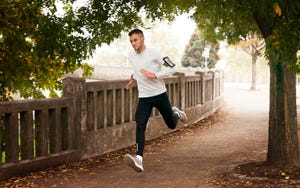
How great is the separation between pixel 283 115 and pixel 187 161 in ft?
6.94

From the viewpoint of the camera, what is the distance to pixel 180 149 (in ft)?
33.3

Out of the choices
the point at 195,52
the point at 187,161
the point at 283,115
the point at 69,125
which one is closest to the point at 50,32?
the point at 69,125

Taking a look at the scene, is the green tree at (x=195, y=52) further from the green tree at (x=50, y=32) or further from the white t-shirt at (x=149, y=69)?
the white t-shirt at (x=149, y=69)

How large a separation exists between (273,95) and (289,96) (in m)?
0.23

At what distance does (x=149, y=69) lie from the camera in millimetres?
6832

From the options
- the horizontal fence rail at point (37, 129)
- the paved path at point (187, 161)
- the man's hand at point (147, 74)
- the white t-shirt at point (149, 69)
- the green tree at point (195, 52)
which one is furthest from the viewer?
the green tree at point (195, 52)

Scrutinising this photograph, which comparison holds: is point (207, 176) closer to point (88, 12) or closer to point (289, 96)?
point (289, 96)

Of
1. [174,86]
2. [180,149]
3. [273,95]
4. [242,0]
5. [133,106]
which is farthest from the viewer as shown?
[174,86]

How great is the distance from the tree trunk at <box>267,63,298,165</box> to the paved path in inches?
35.7

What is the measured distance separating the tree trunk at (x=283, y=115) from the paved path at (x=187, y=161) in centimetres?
91

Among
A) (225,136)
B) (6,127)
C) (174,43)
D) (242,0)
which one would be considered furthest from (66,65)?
(174,43)

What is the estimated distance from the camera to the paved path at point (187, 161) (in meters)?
6.94

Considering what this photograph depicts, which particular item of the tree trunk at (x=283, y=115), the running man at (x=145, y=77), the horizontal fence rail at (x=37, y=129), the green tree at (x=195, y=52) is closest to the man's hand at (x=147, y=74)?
the running man at (x=145, y=77)

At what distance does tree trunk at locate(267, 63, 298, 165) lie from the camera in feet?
23.2
